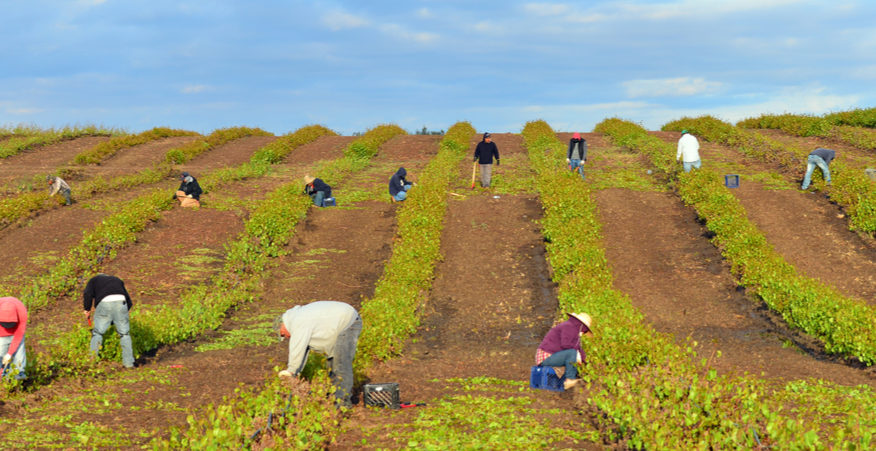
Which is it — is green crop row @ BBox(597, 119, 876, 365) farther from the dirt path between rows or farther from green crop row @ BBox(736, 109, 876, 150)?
green crop row @ BBox(736, 109, 876, 150)

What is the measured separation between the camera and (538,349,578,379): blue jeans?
383 inches

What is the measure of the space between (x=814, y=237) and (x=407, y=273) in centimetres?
1061

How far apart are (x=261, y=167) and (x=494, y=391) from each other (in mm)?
22873

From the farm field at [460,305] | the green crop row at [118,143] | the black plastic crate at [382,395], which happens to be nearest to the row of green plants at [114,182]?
the farm field at [460,305]

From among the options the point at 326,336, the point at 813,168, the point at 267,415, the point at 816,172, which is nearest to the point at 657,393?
the point at 326,336

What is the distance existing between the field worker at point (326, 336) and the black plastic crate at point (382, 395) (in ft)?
1.03

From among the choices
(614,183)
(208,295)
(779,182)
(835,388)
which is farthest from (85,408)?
(779,182)

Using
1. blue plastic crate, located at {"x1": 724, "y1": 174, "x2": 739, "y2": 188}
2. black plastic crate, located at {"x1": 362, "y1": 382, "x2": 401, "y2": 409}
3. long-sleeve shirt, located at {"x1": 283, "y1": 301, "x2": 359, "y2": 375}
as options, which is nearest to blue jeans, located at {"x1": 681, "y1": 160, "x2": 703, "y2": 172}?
blue plastic crate, located at {"x1": 724, "y1": 174, "x2": 739, "y2": 188}

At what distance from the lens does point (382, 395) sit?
8883 millimetres

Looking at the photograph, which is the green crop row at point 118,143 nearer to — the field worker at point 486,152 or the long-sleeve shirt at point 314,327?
the field worker at point 486,152

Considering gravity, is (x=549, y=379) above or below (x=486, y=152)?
below

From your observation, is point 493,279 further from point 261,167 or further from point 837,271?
point 261,167

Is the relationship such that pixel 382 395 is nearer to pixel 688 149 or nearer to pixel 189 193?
pixel 189 193

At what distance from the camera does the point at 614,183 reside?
82.0ft
